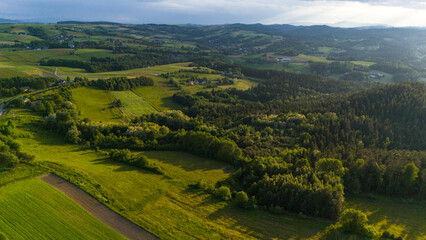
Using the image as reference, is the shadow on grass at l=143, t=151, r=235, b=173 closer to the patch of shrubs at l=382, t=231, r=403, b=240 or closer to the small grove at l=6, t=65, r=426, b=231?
the small grove at l=6, t=65, r=426, b=231

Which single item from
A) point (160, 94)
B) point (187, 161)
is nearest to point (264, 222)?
point (187, 161)

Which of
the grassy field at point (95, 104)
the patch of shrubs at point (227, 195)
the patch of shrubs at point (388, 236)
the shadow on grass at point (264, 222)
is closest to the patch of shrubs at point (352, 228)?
the shadow on grass at point (264, 222)

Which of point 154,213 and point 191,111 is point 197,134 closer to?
point 154,213

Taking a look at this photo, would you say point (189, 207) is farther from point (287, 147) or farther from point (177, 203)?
Answer: point (287, 147)

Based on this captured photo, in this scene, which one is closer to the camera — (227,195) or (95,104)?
(227,195)

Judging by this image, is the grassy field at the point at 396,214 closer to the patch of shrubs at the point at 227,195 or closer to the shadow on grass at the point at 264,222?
the shadow on grass at the point at 264,222

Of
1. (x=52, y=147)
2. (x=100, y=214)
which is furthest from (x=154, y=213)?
(x=52, y=147)

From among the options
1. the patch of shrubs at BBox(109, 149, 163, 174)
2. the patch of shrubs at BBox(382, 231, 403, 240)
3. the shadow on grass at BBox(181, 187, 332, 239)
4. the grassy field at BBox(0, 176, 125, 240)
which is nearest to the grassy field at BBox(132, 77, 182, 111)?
the patch of shrubs at BBox(109, 149, 163, 174)
